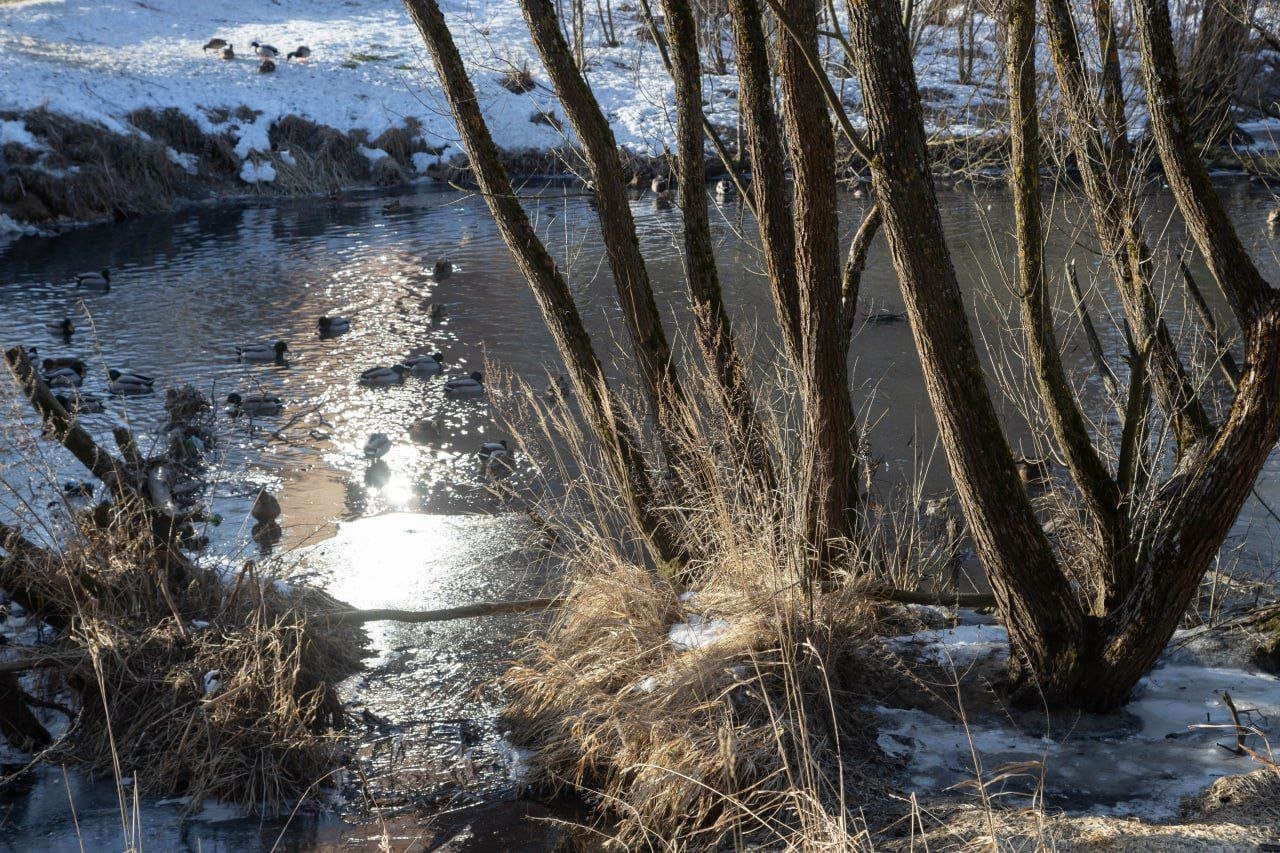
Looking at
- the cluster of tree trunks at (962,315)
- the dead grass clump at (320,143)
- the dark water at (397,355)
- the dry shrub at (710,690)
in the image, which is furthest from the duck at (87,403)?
the dead grass clump at (320,143)

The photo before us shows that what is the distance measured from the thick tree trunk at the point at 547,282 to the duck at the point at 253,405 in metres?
7.16

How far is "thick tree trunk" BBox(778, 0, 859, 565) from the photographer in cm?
501

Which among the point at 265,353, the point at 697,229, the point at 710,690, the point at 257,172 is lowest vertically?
the point at 265,353

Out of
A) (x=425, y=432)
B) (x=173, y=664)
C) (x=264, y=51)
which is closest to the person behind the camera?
(x=173, y=664)

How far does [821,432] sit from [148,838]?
3.65m

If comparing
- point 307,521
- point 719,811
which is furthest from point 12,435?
point 719,811

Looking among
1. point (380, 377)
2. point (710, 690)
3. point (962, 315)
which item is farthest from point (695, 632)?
point (380, 377)

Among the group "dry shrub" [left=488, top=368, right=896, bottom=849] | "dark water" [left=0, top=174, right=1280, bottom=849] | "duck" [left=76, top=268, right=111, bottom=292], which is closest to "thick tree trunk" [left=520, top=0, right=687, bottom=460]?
"dark water" [left=0, top=174, right=1280, bottom=849]

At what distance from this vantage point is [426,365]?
13.8 metres

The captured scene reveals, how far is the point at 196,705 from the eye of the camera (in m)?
5.36

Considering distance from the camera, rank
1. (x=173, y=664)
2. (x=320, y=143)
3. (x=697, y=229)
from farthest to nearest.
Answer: (x=320, y=143) → (x=697, y=229) → (x=173, y=664)

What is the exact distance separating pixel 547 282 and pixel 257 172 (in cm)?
2837

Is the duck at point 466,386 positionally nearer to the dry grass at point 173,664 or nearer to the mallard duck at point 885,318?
the mallard duck at point 885,318

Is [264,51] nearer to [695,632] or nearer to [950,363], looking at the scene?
[695,632]
